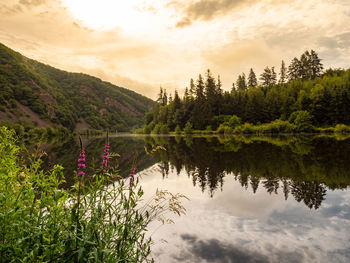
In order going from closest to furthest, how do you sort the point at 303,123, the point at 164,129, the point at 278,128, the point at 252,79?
1. the point at 303,123
2. the point at 278,128
3. the point at 164,129
4. the point at 252,79

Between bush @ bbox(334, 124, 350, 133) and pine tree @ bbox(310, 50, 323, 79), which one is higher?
pine tree @ bbox(310, 50, 323, 79)

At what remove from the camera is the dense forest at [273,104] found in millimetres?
59188

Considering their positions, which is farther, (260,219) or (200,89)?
(200,89)

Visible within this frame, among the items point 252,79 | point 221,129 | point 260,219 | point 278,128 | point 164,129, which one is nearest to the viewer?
point 260,219

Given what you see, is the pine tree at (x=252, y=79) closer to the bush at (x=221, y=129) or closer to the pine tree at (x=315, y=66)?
the pine tree at (x=315, y=66)

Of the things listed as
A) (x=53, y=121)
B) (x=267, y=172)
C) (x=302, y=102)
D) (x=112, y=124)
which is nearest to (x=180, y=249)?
(x=267, y=172)

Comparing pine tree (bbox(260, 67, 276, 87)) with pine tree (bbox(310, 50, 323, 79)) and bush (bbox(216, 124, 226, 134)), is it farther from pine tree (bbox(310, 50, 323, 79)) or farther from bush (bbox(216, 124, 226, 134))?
bush (bbox(216, 124, 226, 134))

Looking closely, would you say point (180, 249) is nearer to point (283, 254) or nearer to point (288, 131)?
point (283, 254)

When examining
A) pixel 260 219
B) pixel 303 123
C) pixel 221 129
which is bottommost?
pixel 260 219

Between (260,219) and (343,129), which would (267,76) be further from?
(260,219)

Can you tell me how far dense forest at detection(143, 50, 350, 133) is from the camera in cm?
5919

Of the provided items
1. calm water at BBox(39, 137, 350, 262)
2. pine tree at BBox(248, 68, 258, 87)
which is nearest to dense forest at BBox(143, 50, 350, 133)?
pine tree at BBox(248, 68, 258, 87)

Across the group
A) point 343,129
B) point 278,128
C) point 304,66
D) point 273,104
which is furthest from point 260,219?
point 304,66

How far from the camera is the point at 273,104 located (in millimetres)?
73062
